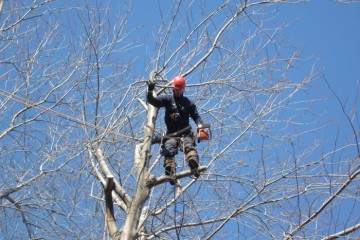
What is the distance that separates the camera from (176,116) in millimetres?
5883

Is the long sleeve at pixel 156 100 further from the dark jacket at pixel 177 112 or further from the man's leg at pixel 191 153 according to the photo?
the man's leg at pixel 191 153

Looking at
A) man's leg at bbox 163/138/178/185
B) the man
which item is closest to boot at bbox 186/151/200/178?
the man

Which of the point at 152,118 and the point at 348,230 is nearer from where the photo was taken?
the point at 348,230

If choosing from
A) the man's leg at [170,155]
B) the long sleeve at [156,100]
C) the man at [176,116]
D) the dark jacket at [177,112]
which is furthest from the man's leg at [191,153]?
the long sleeve at [156,100]

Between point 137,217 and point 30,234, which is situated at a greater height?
point 30,234

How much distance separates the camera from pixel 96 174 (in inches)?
229

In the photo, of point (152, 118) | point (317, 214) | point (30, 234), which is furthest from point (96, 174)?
point (317, 214)

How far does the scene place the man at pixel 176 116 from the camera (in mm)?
5500

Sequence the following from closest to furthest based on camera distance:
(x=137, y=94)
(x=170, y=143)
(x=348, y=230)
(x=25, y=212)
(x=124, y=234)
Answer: (x=348, y=230) < (x=124, y=234) < (x=170, y=143) < (x=137, y=94) < (x=25, y=212)

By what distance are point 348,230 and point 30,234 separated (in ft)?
11.5

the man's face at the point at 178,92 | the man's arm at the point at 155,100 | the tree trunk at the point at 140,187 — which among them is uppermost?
the man's face at the point at 178,92

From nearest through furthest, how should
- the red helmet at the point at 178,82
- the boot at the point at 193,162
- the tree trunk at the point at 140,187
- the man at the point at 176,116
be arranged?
the tree trunk at the point at 140,187, the boot at the point at 193,162, the man at the point at 176,116, the red helmet at the point at 178,82

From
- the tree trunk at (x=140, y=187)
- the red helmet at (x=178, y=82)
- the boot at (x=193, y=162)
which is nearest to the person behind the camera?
the tree trunk at (x=140, y=187)

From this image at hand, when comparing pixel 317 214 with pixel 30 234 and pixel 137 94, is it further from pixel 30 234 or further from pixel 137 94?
pixel 30 234
